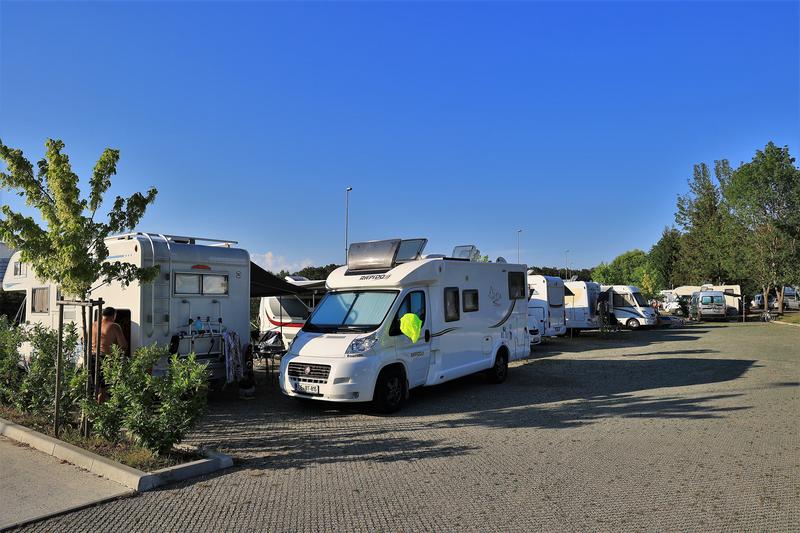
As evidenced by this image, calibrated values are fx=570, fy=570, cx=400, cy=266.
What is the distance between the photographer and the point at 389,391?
895 cm

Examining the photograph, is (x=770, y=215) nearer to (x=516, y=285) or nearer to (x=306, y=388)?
(x=516, y=285)

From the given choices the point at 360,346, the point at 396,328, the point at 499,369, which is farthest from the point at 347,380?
the point at 499,369

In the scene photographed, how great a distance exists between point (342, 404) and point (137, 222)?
4.37m

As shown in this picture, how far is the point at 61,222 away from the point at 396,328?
4.91 meters

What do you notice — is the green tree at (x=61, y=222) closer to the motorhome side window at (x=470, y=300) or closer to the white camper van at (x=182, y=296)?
the white camper van at (x=182, y=296)

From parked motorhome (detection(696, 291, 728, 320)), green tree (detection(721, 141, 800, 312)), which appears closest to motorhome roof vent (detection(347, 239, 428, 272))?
parked motorhome (detection(696, 291, 728, 320))

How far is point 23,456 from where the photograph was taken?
6.37m

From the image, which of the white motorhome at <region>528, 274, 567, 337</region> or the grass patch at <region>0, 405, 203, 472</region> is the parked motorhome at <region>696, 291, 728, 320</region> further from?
the grass patch at <region>0, 405, 203, 472</region>

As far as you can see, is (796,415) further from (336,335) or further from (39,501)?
(39,501)

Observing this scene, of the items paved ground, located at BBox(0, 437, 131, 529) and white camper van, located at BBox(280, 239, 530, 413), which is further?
white camper van, located at BBox(280, 239, 530, 413)

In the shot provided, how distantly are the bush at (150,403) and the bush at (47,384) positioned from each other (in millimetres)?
1035

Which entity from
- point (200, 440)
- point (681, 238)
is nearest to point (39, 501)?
point (200, 440)

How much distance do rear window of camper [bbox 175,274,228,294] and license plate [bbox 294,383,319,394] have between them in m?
2.46

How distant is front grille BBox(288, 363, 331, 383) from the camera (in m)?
8.49
